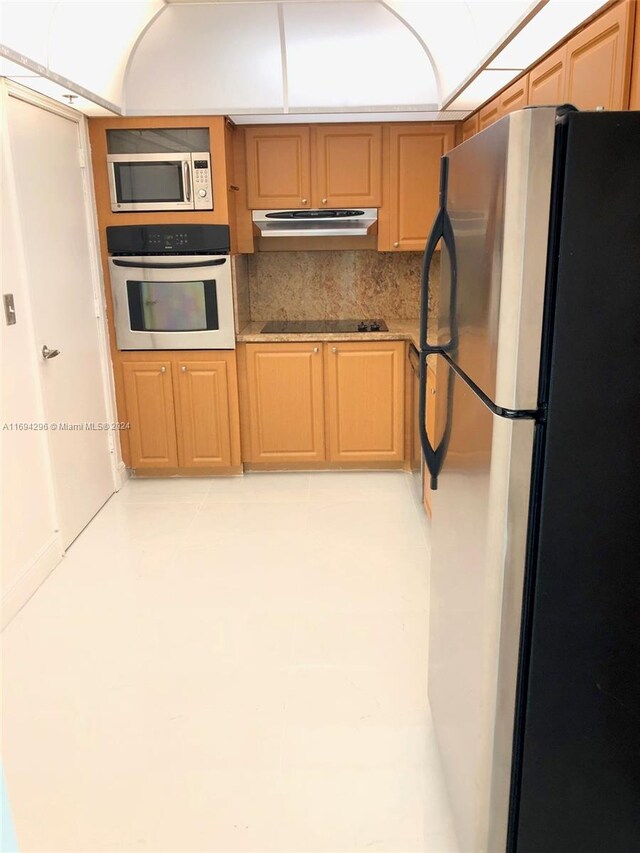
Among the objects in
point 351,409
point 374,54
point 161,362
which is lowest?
point 351,409

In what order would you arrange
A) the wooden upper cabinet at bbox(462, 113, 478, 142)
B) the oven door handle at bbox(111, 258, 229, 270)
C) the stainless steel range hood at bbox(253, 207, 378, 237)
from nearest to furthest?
1. the wooden upper cabinet at bbox(462, 113, 478, 142)
2. the oven door handle at bbox(111, 258, 229, 270)
3. the stainless steel range hood at bbox(253, 207, 378, 237)

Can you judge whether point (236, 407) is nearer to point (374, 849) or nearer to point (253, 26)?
point (253, 26)

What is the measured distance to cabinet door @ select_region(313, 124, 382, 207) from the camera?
161 inches

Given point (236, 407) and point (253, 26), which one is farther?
point (236, 407)

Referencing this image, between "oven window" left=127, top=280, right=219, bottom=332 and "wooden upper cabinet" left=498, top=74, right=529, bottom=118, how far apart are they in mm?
1846

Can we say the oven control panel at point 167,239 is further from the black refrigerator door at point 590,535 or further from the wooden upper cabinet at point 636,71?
the black refrigerator door at point 590,535

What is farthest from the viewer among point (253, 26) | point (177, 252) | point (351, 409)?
point (351, 409)

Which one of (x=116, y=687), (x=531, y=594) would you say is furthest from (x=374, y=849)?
(x=116, y=687)

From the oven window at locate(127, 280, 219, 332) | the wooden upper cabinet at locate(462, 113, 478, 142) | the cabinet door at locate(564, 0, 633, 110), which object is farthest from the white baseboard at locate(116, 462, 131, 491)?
the cabinet door at locate(564, 0, 633, 110)

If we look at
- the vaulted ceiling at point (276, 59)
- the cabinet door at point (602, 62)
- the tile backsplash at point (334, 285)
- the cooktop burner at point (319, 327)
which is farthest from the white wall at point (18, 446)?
the cabinet door at point (602, 62)

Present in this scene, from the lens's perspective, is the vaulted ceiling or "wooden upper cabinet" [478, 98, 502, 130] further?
the vaulted ceiling

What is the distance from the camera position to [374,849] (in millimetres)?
1766

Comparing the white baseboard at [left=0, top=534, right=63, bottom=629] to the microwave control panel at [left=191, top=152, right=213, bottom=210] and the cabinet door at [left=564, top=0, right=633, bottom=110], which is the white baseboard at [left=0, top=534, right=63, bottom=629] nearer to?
the microwave control panel at [left=191, top=152, right=213, bottom=210]

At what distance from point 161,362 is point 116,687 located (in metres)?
2.22
